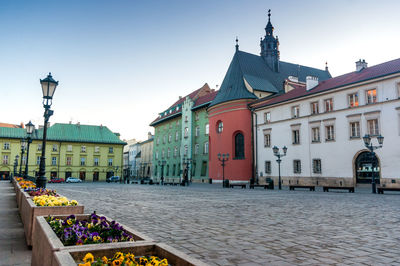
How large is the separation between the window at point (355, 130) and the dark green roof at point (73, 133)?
53.3 m

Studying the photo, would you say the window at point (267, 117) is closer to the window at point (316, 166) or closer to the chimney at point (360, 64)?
the window at point (316, 166)

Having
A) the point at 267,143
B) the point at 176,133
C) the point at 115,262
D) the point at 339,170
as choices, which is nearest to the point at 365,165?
the point at 339,170

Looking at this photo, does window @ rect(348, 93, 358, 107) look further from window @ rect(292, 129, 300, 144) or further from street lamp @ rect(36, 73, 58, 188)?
street lamp @ rect(36, 73, 58, 188)

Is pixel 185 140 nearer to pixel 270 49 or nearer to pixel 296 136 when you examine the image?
pixel 270 49

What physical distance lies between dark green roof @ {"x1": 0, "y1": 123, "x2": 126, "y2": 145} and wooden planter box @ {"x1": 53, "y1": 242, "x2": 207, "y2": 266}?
224 feet

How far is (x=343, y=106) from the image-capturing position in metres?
30.9

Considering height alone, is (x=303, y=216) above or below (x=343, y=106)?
below

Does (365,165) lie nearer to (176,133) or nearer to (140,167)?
(176,133)

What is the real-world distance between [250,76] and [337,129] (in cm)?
1854

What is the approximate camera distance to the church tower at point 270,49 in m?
52.9

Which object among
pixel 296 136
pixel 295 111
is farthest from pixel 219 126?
pixel 296 136

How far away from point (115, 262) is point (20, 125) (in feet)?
289

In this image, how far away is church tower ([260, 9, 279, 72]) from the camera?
2083 inches

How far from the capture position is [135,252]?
3371 mm
